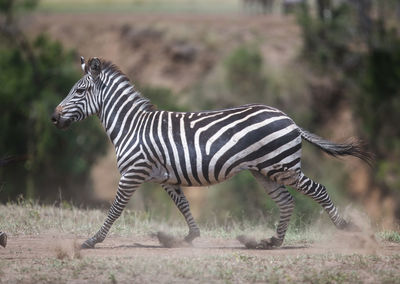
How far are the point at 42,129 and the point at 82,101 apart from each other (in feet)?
72.7

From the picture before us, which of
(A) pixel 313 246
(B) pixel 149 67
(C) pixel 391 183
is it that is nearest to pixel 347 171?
(C) pixel 391 183

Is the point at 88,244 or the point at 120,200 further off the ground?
the point at 120,200

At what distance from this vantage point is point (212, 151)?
30.3 ft

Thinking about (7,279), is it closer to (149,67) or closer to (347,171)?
(347,171)

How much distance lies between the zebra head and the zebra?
0.02 m

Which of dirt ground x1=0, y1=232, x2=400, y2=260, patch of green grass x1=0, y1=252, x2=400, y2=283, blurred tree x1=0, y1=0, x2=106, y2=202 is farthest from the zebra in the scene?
blurred tree x1=0, y1=0, x2=106, y2=202

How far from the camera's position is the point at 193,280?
756cm

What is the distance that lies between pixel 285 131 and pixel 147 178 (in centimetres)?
188

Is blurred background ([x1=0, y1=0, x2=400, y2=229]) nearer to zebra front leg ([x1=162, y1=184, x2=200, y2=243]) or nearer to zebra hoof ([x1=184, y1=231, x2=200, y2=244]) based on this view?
zebra front leg ([x1=162, y1=184, x2=200, y2=243])

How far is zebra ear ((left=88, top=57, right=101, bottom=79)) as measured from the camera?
1005 centimetres

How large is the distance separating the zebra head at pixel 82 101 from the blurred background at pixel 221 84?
14694 mm

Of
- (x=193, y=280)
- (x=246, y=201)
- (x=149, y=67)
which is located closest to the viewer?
(x=193, y=280)

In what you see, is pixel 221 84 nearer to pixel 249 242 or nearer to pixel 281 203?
pixel 281 203

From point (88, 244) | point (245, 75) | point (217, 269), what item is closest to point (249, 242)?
point (217, 269)
